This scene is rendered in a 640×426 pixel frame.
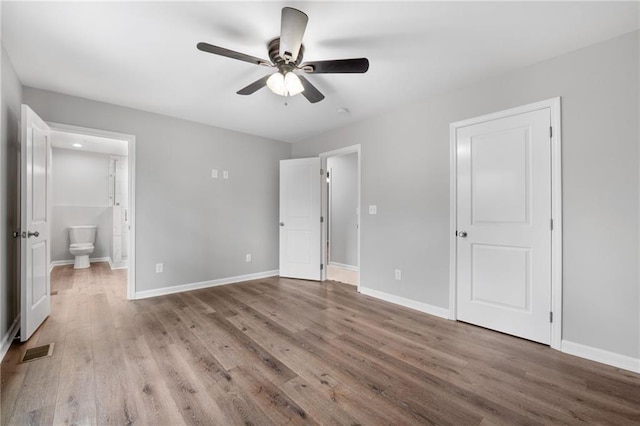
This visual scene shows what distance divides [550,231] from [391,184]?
1669mm

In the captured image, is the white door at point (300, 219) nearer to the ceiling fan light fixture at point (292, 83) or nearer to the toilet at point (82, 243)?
the ceiling fan light fixture at point (292, 83)

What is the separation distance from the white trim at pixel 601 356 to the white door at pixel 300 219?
3075mm

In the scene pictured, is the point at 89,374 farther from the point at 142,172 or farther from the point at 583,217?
the point at 583,217

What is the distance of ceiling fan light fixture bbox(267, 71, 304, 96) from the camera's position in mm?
2115

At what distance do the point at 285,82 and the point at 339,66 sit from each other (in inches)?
18.1

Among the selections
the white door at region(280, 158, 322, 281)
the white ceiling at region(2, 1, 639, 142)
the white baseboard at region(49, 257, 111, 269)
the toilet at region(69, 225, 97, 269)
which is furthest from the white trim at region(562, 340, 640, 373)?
the white baseboard at region(49, 257, 111, 269)

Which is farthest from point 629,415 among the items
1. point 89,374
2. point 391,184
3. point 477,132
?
point 89,374

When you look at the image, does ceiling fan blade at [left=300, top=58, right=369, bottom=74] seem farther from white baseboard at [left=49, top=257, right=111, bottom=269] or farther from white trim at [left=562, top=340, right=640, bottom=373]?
white baseboard at [left=49, top=257, right=111, bottom=269]

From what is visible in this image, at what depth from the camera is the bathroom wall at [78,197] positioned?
223 inches

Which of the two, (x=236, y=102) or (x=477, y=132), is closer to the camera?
(x=477, y=132)

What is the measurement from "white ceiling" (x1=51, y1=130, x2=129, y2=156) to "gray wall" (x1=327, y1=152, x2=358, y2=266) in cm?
387

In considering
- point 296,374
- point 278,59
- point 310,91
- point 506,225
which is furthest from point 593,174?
point 296,374

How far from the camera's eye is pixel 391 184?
3.50 meters

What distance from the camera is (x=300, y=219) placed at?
4.64 m
